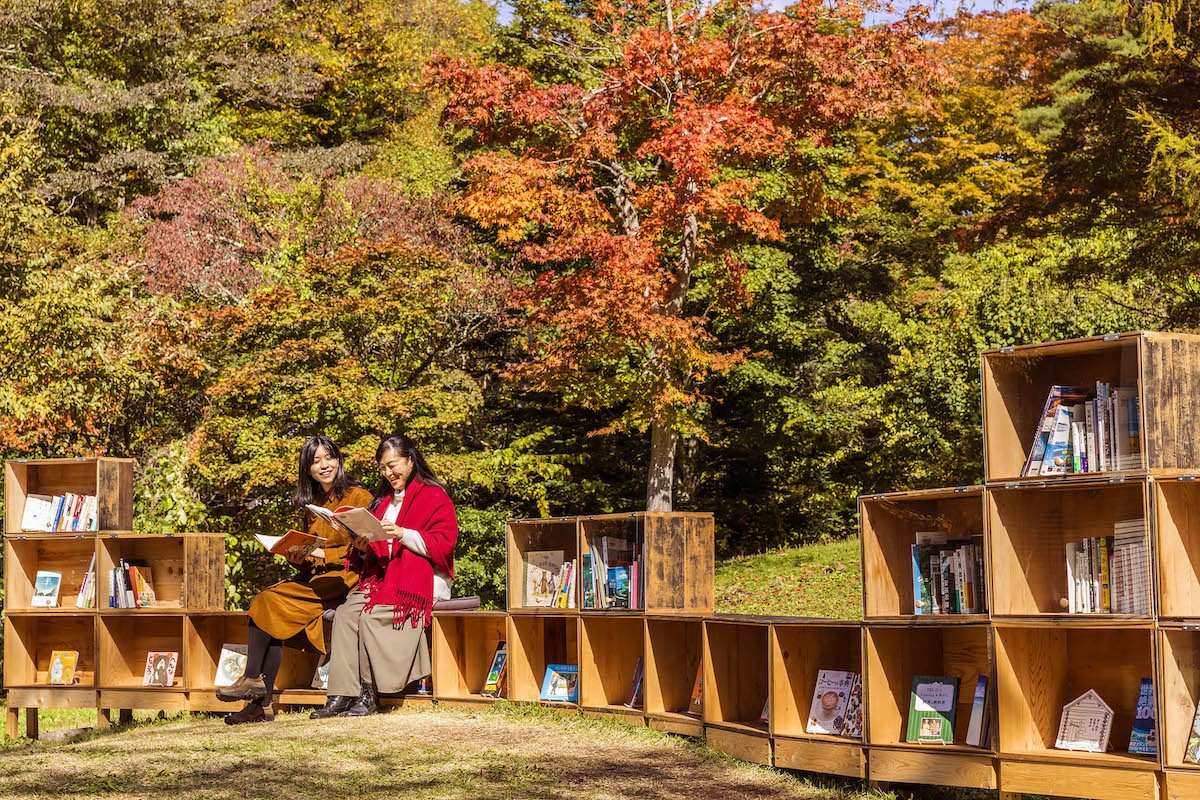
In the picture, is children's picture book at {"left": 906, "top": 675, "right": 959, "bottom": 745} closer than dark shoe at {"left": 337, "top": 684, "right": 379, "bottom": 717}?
Yes

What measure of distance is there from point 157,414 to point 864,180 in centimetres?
1333

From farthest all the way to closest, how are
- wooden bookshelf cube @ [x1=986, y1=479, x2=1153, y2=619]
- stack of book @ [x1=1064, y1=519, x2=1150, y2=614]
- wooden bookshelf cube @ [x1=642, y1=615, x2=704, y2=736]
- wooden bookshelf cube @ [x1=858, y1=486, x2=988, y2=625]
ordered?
wooden bookshelf cube @ [x1=642, y1=615, x2=704, y2=736]
wooden bookshelf cube @ [x1=858, y1=486, x2=988, y2=625]
wooden bookshelf cube @ [x1=986, y1=479, x2=1153, y2=619]
stack of book @ [x1=1064, y1=519, x2=1150, y2=614]

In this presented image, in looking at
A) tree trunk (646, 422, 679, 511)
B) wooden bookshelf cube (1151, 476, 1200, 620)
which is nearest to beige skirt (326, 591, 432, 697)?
wooden bookshelf cube (1151, 476, 1200, 620)

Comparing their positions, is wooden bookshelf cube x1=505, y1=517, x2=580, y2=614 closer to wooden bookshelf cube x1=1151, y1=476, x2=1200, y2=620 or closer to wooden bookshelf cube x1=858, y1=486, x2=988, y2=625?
wooden bookshelf cube x1=858, y1=486, x2=988, y2=625

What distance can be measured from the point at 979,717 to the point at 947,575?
524mm

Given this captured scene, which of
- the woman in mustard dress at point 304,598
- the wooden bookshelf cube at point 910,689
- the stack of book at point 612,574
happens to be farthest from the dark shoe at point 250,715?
the wooden bookshelf cube at point 910,689

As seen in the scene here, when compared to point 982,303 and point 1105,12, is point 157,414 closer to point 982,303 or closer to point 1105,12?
point 982,303

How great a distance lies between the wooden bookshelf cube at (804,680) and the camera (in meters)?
5.04

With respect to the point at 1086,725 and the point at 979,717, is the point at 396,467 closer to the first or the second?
A: the point at 979,717

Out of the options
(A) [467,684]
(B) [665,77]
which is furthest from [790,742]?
(B) [665,77]

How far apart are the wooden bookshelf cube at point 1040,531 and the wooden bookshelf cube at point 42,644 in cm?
521

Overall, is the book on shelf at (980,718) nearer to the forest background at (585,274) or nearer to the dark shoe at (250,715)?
the dark shoe at (250,715)

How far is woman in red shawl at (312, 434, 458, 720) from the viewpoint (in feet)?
21.2

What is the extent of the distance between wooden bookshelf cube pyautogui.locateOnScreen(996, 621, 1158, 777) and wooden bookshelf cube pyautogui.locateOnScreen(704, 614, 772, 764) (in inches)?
51.8
